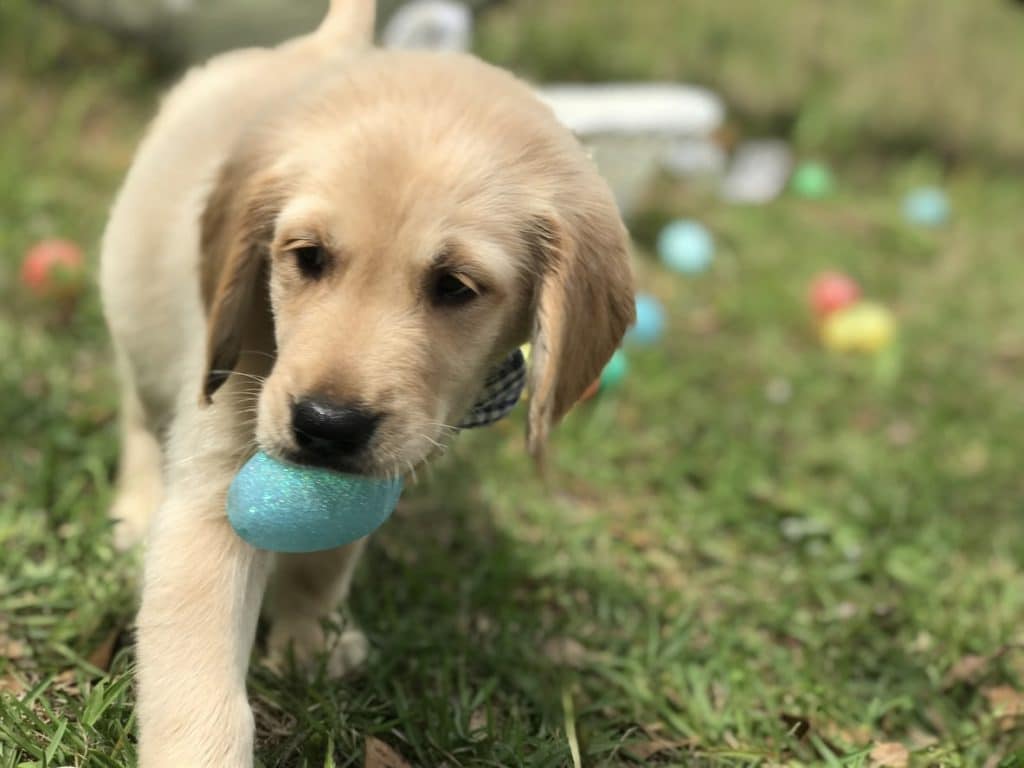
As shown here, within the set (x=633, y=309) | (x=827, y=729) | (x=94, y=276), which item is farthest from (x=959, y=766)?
(x=94, y=276)

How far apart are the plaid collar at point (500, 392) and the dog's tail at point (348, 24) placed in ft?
3.28

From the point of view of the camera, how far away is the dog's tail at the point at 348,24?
2.96 meters

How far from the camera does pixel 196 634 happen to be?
6.78ft

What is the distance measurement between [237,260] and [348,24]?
39.7 inches

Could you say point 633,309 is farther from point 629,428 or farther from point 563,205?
point 629,428

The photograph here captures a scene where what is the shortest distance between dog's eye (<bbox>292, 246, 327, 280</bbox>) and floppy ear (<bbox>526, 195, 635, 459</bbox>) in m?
0.42

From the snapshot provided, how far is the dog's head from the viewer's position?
201 cm

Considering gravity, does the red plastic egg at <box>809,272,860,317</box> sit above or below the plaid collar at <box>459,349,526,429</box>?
below

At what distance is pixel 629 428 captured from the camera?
14.3 feet

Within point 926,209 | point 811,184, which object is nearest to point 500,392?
point 811,184

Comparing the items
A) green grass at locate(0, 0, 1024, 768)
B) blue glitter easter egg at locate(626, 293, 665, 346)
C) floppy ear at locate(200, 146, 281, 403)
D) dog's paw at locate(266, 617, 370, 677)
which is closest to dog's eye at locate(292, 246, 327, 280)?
floppy ear at locate(200, 146, 281, 403)

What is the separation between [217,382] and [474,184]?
2.12ft

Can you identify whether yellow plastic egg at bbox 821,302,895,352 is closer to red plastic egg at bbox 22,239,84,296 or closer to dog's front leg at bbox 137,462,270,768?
red plastic egg at bbox 22,239,84,296

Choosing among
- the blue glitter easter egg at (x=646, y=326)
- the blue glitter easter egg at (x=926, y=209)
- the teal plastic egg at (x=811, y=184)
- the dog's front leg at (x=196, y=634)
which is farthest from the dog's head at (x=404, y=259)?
the blue glitter easter egg at (x=926, y=209)
